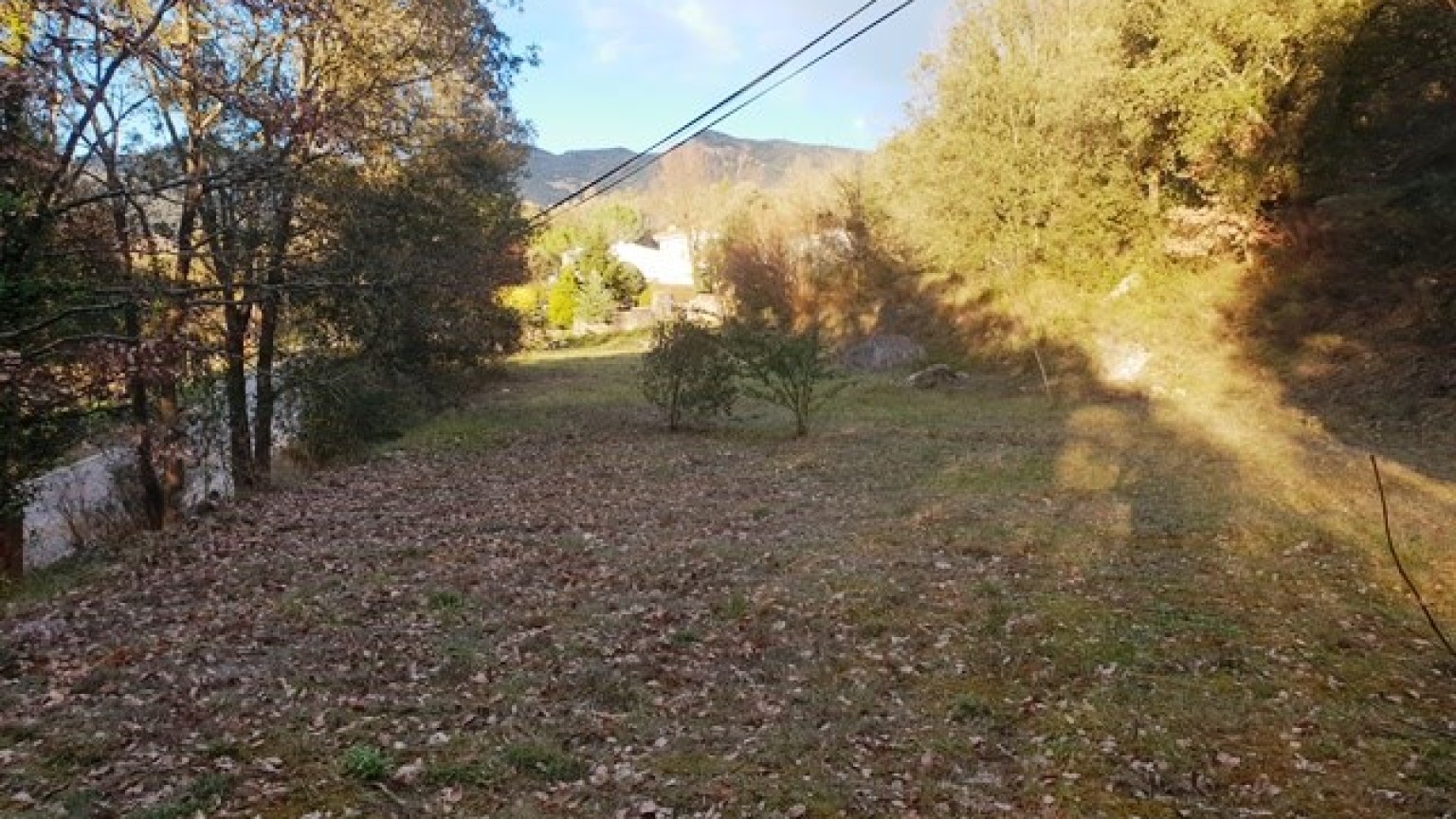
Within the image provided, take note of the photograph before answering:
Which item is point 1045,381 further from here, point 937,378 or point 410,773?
point 410,773

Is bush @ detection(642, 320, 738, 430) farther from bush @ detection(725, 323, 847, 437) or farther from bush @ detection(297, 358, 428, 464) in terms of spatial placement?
bush @ detection(297, 358, 428, 464)

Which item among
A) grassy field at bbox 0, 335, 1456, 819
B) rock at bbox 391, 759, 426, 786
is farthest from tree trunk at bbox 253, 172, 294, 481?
rock at bbox 391, 759, 426, 786

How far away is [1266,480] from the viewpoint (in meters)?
11.2

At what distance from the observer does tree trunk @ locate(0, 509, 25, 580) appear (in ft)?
32.1

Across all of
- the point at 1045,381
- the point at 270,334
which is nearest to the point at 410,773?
the point at 270,334

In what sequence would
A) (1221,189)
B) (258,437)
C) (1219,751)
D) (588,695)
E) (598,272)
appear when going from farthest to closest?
(598,272) → (1221,189) → (258,437) → (588,695) → (1219,751)

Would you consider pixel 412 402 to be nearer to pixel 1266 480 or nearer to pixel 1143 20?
pixel 1266 480

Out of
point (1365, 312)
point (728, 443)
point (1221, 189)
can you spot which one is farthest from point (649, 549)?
point (1221, 189)

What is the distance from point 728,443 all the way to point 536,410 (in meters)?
6.65

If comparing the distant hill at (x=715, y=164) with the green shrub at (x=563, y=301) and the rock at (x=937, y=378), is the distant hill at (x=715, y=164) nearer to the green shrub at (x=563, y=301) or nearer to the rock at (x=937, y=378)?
the green shrub at (x=563, y=301)

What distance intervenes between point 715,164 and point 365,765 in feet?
262

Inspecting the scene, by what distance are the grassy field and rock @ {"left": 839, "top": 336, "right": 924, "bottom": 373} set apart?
1483cm

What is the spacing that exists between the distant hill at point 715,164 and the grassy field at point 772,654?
6427 mm

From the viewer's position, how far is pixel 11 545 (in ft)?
32.8
